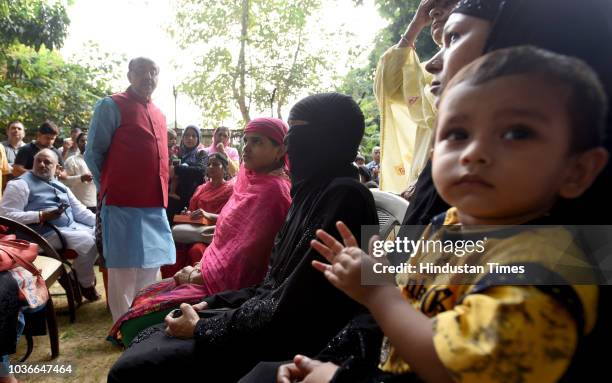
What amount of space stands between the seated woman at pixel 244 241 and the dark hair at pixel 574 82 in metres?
1.50

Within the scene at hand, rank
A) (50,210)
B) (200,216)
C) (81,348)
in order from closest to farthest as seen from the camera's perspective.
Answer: (81,348), (200,216), (50,210)

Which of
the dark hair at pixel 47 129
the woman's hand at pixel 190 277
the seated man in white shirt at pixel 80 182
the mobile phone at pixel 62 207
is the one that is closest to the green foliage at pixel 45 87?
the seated man in white shirt at pixel 80 182

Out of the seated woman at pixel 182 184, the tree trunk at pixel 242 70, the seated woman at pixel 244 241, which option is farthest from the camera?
the tree trunk at pixel 242 70

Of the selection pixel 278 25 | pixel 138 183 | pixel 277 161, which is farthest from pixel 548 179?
pixel 278 25

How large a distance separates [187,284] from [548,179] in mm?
1765

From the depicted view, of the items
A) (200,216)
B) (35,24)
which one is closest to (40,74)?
(35,24)

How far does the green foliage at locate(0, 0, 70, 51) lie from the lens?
9.41 meters

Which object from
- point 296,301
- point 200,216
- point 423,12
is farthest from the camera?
point 200,216

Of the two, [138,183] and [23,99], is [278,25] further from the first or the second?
[138,183]

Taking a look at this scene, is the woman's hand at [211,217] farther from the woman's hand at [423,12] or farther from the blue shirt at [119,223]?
the woman's hand at [423,12]

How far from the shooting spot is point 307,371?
98cm

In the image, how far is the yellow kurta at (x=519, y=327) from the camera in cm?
Answer: 56

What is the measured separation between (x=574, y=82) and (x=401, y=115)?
6.75ft

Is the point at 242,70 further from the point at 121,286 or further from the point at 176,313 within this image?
the point at 176,313
